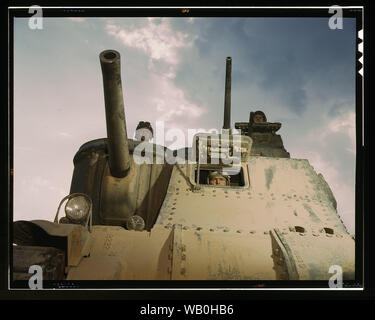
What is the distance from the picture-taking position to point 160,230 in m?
3.29

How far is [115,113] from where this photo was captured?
380cm

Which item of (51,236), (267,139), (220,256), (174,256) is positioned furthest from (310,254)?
(267,139)

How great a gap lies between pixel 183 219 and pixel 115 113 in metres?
1.31

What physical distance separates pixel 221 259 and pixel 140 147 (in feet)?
7.95

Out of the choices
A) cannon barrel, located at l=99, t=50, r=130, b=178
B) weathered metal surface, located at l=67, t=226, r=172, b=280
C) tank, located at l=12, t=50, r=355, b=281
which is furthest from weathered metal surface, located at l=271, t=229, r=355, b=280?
cannon barrel, located at l=99, t=50, r=130, b=178

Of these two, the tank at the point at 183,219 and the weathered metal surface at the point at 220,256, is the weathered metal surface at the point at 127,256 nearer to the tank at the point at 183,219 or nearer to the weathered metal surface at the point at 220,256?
the tank at the point at 183,219

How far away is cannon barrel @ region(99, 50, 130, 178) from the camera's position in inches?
135

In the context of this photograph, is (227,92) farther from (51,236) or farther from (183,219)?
(51,236)

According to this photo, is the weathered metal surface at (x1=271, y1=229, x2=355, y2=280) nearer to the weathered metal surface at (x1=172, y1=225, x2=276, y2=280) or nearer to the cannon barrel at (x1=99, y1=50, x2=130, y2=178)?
the weathered metal surface at (x1=172, y1=225, x2=276, y2=280)

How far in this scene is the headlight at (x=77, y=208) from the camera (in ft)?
10.9
